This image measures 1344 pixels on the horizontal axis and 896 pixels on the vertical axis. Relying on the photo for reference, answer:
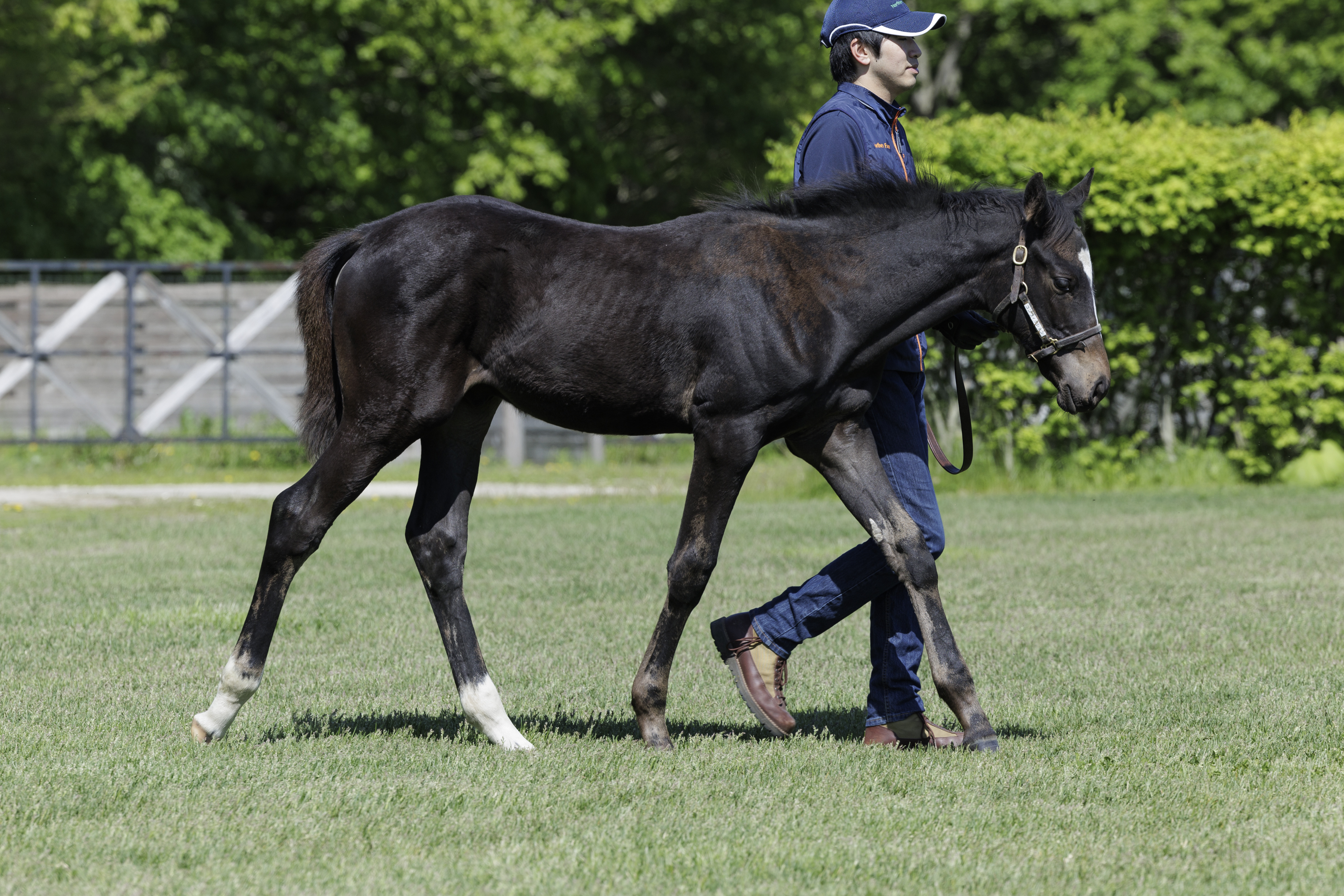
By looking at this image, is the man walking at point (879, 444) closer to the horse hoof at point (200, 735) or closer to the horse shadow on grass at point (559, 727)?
the horse shadow on grass at point (559, 727)

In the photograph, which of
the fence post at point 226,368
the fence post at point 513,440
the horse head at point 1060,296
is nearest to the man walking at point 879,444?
the horse head at point 1060,296

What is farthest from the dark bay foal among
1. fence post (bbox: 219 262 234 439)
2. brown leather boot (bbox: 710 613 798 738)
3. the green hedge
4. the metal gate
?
fence post (bbox: 219 262 234 439)

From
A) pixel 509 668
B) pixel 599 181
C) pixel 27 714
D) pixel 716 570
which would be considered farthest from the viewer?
pixel 599 181

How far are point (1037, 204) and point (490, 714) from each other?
2424mm

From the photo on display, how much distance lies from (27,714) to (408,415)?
1.81 meters

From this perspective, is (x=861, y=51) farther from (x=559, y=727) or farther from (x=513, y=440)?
(x=513, y=440)

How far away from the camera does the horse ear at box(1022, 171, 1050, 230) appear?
511 centimetres

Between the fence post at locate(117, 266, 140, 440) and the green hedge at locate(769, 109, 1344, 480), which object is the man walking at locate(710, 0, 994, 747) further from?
the fence post at locate(117, 266, 140, 440)

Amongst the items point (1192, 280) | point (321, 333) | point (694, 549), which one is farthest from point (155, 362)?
point (694, 549)

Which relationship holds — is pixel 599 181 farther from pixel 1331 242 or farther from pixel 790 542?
pixel 790 542

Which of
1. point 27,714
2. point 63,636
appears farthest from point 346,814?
point 63,636

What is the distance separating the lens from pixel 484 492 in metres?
15.4

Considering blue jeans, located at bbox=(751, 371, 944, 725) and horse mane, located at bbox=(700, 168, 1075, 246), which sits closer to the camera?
horse mane, located at bbox=(700, 168, 1075, 246)

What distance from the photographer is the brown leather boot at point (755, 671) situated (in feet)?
18.4
